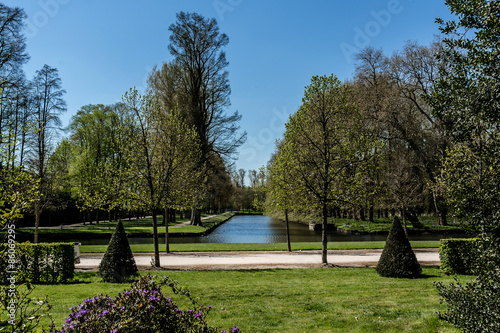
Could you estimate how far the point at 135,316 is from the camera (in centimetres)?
359

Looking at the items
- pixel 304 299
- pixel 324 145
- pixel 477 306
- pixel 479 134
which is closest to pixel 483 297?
pixel 477 306

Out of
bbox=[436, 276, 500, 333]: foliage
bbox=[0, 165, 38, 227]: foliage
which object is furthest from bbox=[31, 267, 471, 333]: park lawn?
bbox=[0, 165, 38, 227]: foliage

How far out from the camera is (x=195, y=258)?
15617 millimetres

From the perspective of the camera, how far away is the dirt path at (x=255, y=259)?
44.2ft

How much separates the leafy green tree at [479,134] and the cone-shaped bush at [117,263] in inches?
365

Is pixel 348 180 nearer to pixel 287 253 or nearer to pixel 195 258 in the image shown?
pixel 287 253

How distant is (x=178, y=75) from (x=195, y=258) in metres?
24.5

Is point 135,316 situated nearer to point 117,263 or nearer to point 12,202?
point 12,202

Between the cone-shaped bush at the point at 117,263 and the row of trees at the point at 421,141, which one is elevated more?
the row of trees at the point at 421,141

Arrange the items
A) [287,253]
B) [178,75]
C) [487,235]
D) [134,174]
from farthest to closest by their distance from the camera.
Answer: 1. [178,75]
2. [287,253]
3. [134,174]
4. [487,235]

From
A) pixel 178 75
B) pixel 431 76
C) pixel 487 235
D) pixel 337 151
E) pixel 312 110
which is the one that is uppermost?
pixel 178 75

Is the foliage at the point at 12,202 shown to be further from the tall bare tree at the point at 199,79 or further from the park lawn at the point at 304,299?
the tall bare tree at the point at 199,79

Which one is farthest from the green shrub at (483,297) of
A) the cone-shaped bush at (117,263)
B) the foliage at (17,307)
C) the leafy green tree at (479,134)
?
the cone-shaped bush at (117,263)

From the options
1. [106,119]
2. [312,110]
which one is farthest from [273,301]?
[106,119]
